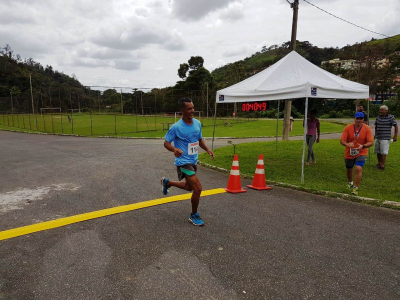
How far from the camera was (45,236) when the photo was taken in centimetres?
395

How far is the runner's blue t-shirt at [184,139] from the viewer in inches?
172

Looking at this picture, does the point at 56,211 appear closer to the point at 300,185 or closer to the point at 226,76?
the point at 300,185

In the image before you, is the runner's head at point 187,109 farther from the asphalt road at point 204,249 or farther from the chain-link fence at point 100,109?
the chain-link fence at point 100,109

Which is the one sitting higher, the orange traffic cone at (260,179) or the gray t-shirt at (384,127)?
the gray t-shirt at (384,127)

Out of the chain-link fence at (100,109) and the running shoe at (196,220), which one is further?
the chain-link fence at (100,109)

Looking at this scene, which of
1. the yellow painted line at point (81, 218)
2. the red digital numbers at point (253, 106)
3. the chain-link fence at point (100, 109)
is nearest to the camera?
the yellow painted line at point (81, 218)

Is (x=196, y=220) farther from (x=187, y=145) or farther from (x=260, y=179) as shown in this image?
(x=260, y=179)

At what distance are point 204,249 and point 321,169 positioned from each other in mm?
5917

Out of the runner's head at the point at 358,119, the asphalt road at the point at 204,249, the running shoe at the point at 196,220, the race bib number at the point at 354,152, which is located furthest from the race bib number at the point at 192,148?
the runner's head at the point at 358,119

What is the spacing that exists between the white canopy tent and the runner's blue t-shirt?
3261 millimetres

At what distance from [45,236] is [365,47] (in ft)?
215

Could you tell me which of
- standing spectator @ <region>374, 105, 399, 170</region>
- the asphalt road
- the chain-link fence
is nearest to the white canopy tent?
standing spectator @ <region>374, 105, 399, 170</region>

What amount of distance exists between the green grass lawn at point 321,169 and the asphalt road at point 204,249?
0.90 metres

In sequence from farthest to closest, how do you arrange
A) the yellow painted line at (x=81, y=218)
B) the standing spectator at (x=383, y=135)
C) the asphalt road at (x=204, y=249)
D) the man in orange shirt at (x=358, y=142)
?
the standing spectator at (x=383, y=135)
the man in orange shirt at (x=358, y=142)
the yellow painted line at (x=81, y=218)
the asphalt road at (x=204, y=249)
